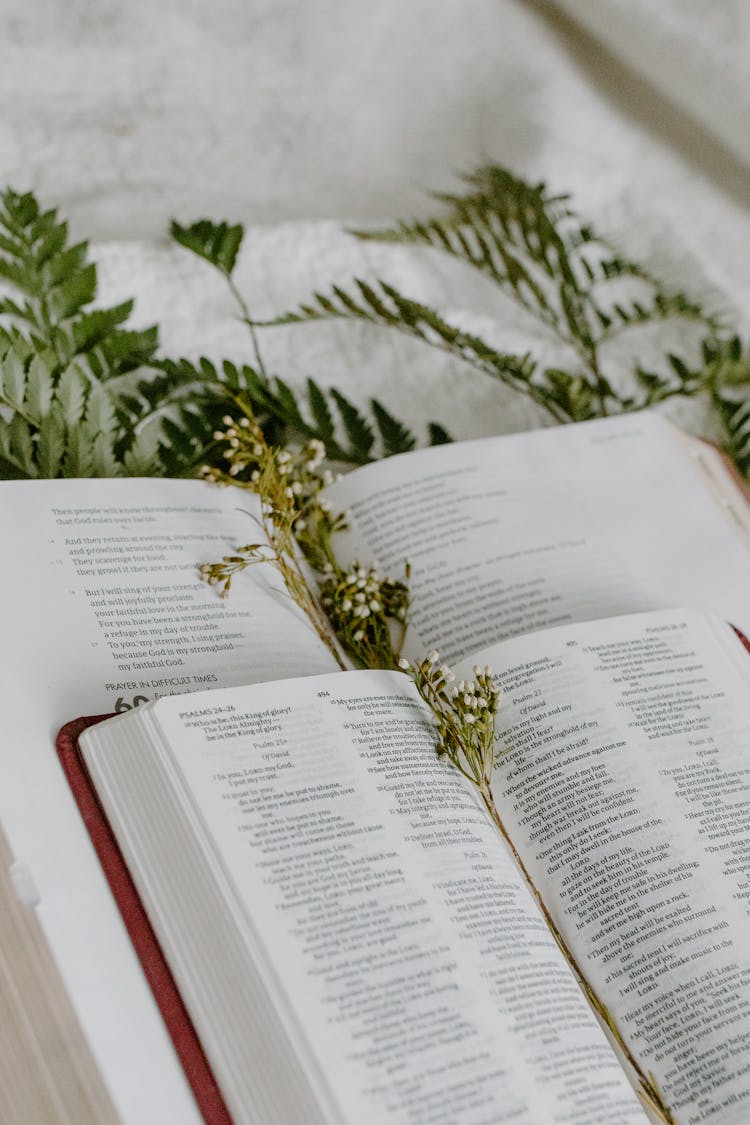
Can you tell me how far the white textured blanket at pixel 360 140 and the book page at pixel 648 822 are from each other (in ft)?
1.11

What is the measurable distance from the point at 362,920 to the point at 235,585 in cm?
23

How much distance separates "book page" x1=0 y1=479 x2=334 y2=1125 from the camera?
47 centimetres

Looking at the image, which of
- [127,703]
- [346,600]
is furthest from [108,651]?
[346,600]

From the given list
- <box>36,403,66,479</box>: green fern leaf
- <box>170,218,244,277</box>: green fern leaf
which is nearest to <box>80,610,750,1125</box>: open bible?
<box>36,403,66,479</box>: green fern leaf

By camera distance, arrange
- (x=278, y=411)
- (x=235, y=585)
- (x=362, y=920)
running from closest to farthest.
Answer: (x=362, y=920) < (x=235, y=585) < (x=278, y=411)

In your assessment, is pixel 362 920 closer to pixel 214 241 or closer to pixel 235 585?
pixel 235 585

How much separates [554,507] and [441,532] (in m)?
0.09

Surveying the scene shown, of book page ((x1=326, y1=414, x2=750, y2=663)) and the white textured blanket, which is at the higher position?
the white textured blanket

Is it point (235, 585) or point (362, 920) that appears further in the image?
point (235, 585)

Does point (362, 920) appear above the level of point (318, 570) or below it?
below

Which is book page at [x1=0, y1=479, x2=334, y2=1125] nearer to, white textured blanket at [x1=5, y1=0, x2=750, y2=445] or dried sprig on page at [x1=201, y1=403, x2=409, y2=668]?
dried sprig on page at [x1=201, y1=403, x2=409, y2=668]

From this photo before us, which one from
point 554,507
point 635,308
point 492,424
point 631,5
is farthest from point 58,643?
point 631,5

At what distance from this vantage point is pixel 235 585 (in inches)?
24.9

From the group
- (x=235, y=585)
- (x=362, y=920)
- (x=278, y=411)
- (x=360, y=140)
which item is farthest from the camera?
(x=360, y=140)
